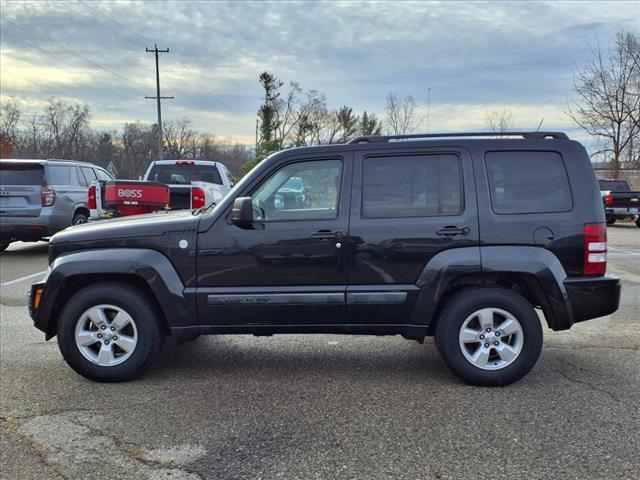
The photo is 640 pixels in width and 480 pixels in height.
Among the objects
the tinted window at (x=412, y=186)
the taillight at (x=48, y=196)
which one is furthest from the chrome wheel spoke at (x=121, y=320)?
the taillight at (x=48, y=196)

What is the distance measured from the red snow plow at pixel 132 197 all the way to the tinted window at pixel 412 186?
468 centimetres

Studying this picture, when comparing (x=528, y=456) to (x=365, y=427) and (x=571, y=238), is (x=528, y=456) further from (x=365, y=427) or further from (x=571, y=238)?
(x=571, y=238)

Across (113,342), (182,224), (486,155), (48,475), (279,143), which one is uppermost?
(279,143)

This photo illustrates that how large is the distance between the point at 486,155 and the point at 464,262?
Answer: 2.85 ft

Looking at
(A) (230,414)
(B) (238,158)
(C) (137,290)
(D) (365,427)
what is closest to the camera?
(D) (365,427)

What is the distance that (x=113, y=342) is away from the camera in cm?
409

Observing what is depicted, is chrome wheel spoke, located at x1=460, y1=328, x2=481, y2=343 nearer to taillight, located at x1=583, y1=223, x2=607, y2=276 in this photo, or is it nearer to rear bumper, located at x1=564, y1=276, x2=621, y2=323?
rear bumper, located at x1=564, y1=276, x2=621, y2=323

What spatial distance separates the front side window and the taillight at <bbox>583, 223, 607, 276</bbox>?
190 centimetres

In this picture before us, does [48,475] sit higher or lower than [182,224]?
lower

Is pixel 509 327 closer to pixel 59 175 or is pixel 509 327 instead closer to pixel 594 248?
pixel 594 248

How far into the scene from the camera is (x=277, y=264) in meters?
3.98

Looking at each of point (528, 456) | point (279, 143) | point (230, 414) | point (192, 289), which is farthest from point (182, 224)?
point (279, 143)

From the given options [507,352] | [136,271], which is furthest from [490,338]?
[136,271]

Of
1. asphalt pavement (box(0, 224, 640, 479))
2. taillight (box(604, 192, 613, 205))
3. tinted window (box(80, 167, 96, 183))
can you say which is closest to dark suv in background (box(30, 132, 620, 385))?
asphalt pavement (box(0, 224, 640, 479))
